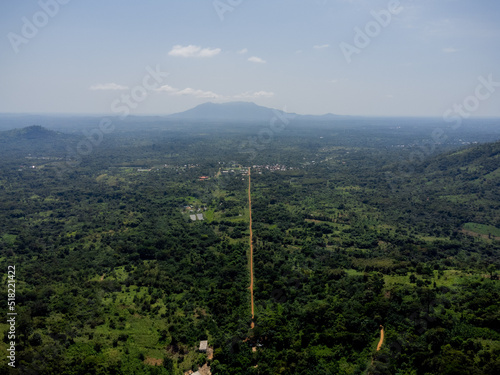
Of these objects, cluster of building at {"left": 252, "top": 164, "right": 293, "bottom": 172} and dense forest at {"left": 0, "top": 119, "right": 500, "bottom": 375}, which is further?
cluster of building at {"left": 252, "top": 164, "right": 293, "bottom": 172}

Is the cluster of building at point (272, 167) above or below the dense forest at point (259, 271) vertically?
above

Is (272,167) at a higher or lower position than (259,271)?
higher

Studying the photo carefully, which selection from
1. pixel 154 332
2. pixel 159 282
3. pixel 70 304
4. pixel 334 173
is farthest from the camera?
pixel 334 173

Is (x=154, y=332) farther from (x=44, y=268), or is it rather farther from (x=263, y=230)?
(x=263, y=230)

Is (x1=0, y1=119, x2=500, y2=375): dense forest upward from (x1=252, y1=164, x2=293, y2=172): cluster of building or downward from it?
downward

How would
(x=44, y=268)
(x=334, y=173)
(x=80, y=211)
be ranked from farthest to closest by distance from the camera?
(x=334, y=173) < (x=80, y=211) < (x=44, y=268)

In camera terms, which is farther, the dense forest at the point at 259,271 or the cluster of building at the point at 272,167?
the cluster of building at the point at 272,167

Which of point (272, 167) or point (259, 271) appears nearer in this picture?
point (259, 271)

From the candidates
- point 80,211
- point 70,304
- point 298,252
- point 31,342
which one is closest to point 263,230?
point 298,252
